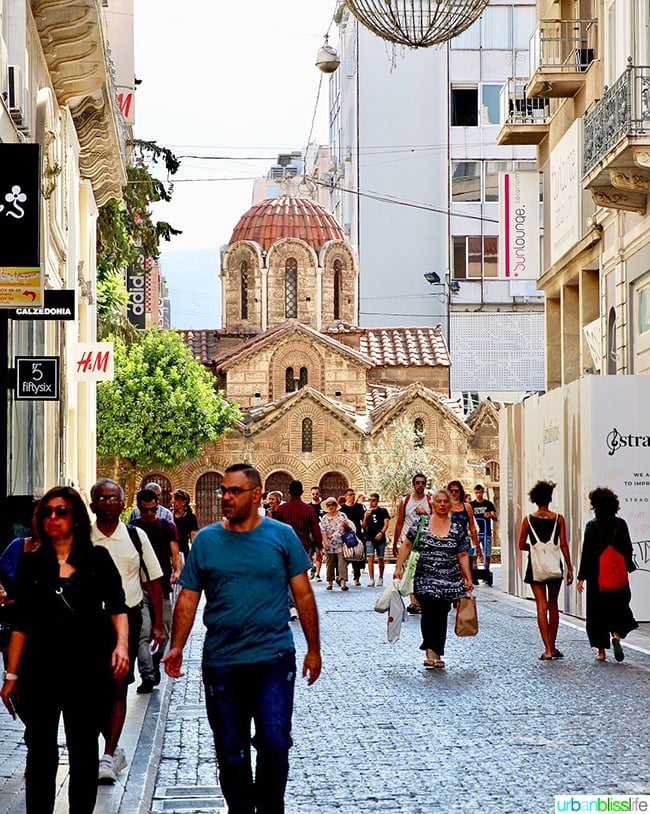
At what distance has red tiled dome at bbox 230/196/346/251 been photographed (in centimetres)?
7612

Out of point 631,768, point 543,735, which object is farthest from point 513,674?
point 631,768

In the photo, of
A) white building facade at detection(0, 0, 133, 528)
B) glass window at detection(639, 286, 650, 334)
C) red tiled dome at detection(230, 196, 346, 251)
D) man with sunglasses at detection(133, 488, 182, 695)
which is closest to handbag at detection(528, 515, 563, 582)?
man with sunglasses at detection(133, 488, 182, 695)

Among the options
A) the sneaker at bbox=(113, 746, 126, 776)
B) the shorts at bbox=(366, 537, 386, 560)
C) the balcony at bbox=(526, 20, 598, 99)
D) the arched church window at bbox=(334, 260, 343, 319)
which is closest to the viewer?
the sneaker at bbox=(113, 746, 126, 776)

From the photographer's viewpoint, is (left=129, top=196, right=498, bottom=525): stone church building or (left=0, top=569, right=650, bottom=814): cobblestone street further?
(left=129, top=196, right=498, bottom=525): stone church building

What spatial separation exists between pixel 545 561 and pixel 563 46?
49.7 ft

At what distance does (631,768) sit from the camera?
854 cm

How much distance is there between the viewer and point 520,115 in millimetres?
30469

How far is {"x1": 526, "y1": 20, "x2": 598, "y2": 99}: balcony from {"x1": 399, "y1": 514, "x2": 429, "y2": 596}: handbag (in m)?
14.1

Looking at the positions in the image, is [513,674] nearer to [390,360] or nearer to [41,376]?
[41,376]

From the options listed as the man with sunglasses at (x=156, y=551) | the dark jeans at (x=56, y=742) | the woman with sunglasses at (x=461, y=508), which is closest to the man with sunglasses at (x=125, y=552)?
the dark jeans at (x=56, y=742)

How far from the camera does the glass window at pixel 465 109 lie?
71688 mm

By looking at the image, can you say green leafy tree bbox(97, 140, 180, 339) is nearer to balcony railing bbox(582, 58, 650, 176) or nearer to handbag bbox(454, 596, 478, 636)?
balcony railing bbox(582, 58, 650, 176)

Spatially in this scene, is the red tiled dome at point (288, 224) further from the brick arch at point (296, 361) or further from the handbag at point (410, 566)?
the handbag at point (410, 566)

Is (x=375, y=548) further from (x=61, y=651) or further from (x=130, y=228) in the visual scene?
(x=61, y=651)
